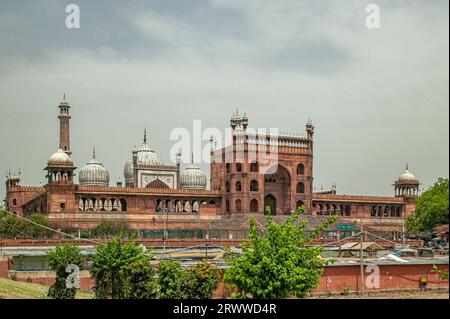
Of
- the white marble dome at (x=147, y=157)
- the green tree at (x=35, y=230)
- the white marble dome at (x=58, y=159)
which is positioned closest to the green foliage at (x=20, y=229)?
the green tree at (x=35, y=230)

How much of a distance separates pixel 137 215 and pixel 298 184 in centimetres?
1534

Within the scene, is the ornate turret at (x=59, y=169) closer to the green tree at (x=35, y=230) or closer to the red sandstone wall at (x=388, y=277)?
the green tree at (x=35, y=230)

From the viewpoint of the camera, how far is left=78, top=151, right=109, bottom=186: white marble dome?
217 feet

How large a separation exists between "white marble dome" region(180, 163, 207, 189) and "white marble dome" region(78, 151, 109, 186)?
834 centimetres

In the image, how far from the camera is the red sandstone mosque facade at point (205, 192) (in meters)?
57.7

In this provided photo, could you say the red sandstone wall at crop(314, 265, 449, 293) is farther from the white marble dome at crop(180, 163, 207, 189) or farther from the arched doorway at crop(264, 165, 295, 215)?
the white marble dome at crop(180, 163, 207, 189)

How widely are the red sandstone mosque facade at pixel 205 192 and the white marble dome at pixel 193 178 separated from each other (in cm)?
10

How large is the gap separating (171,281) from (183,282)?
0.42 meters

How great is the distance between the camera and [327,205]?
7031 cm

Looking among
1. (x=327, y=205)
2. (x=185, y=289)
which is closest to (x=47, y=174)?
(x=327, y=205)

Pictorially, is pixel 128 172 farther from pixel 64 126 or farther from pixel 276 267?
pixel 276 267

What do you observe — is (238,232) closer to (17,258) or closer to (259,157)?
(259,157)

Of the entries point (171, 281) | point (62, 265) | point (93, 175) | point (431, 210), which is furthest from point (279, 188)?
point (171, 281)
